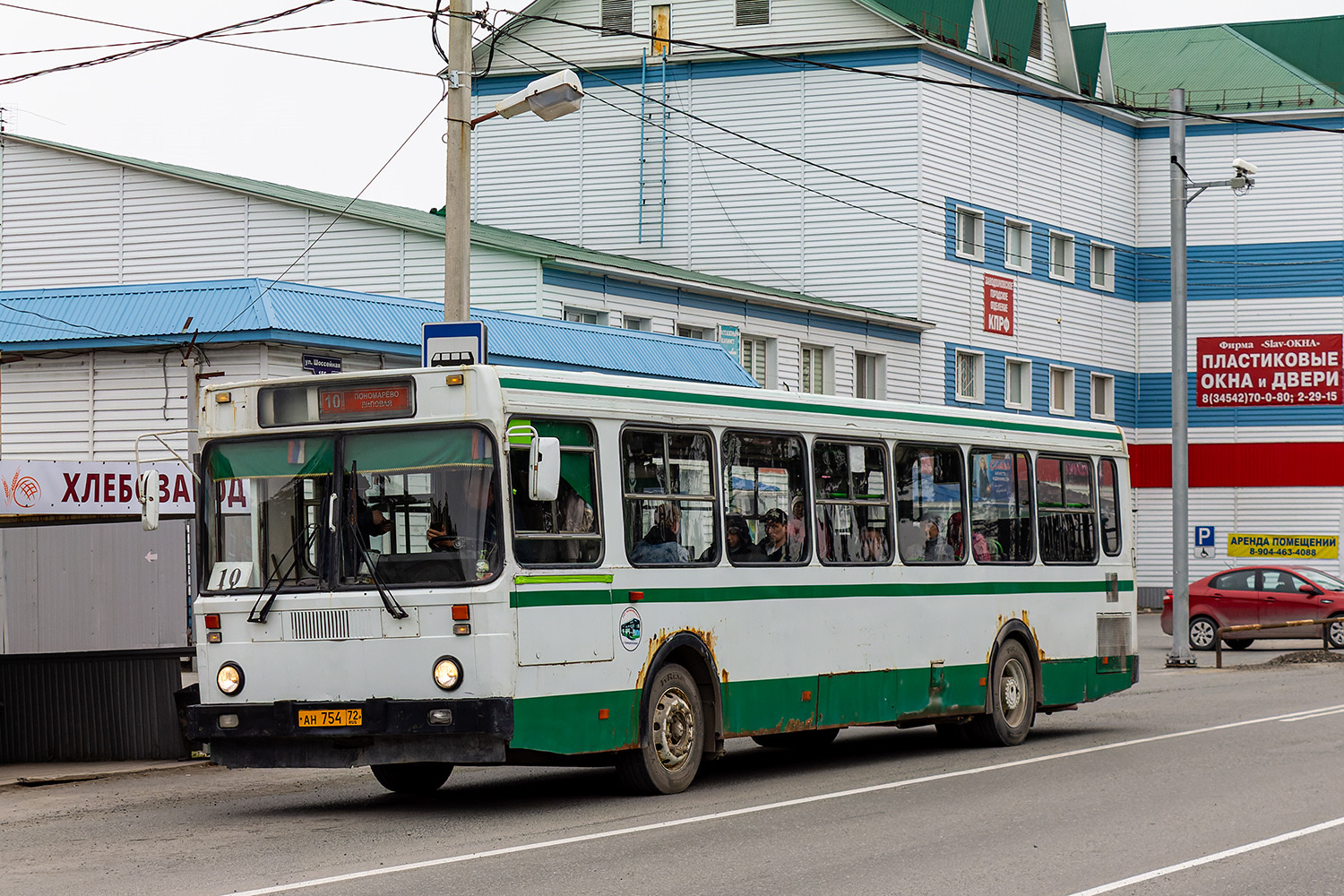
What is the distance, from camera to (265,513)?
11.9 metres

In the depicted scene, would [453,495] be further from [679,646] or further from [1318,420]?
[1318,420]

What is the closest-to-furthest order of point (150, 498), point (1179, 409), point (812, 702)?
1. point (150, 498)
2. point (812, 702)
3. point (1179, 409)

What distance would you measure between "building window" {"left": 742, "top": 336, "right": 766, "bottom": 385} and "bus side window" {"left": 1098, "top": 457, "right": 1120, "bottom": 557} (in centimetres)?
2091

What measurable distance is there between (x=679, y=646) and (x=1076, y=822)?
3.00 meters

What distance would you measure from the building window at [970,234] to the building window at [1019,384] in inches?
128

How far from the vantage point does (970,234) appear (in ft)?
152

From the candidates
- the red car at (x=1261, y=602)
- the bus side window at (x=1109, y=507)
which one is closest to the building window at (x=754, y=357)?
the red car at (x=1261, y=602)

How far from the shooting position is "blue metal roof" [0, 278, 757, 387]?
2498 centimetres

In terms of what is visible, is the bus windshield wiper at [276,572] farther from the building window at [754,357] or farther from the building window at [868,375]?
the building window at [868,375]

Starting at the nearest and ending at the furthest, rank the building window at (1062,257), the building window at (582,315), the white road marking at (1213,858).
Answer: the white road marking at (1213,858) < the building window at (582,315) < the building window at (1062,257)

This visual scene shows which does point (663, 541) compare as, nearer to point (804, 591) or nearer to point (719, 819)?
point (804, 591)

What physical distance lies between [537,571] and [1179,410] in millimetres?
19574

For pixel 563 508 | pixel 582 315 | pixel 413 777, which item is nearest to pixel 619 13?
pixel 582 315

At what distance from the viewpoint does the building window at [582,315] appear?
34250 mm
